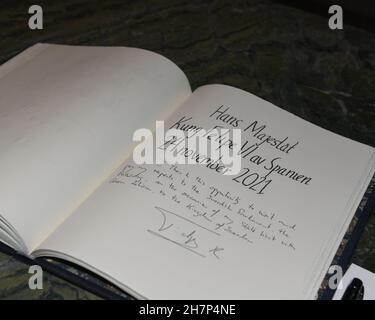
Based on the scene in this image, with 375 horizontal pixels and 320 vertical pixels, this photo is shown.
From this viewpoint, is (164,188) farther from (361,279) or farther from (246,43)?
(246,43)

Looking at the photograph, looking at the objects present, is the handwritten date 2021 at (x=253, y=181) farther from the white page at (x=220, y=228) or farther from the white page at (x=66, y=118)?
the white page at (x=66, y=118)

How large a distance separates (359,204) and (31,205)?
1.17 ft

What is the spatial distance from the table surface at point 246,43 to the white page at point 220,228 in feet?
0.44

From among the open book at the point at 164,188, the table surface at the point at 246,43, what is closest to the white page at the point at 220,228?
the open book at the point at 164,188

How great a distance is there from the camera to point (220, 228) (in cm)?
62

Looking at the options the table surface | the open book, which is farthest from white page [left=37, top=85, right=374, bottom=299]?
the table surface

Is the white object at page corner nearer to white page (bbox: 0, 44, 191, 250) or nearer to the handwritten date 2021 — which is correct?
the handwritten date 2021

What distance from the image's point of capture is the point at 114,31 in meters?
0.98

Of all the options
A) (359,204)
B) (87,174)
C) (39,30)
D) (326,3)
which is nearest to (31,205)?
(87,174)

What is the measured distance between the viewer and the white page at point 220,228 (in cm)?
57

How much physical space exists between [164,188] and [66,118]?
0.48 feet

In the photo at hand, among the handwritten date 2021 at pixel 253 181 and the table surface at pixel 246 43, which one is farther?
the table surface at pixel 246 43

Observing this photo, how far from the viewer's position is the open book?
58cm
